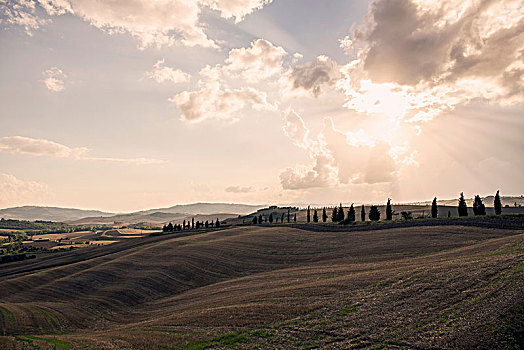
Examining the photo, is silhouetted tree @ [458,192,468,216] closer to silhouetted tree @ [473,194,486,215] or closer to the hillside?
silhouetted tree @ [473,194,486,215]

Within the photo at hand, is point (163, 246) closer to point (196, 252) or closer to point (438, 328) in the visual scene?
point (196, 252)

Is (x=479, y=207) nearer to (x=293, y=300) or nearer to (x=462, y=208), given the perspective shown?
(x=462, y=208)

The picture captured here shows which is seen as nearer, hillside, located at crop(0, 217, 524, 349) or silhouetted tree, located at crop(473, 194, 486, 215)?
hillside, located at crop(0, 217, 524, 349)

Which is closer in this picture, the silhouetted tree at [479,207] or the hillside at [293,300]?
the hillside at [293,300]

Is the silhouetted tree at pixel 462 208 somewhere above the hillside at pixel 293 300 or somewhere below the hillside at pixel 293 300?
above

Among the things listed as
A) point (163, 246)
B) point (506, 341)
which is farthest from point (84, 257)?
point (506, 341)

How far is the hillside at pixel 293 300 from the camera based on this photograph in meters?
23.2

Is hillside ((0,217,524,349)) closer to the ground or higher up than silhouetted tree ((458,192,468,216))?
closer to the ground

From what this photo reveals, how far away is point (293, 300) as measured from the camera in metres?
33.1

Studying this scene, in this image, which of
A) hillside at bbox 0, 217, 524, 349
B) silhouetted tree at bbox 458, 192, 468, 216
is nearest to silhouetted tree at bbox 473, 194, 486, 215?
silhouetted tree at bbox 458, 192, 468, 216

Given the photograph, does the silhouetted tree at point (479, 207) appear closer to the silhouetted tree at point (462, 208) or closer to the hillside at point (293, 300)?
the silhouetted tree at point (462, 208)

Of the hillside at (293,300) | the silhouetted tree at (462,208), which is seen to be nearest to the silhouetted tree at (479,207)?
the silhouetted tree at (462,208)

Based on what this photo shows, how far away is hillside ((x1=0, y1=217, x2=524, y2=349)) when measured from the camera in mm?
23188

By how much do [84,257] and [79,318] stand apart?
6191cm
